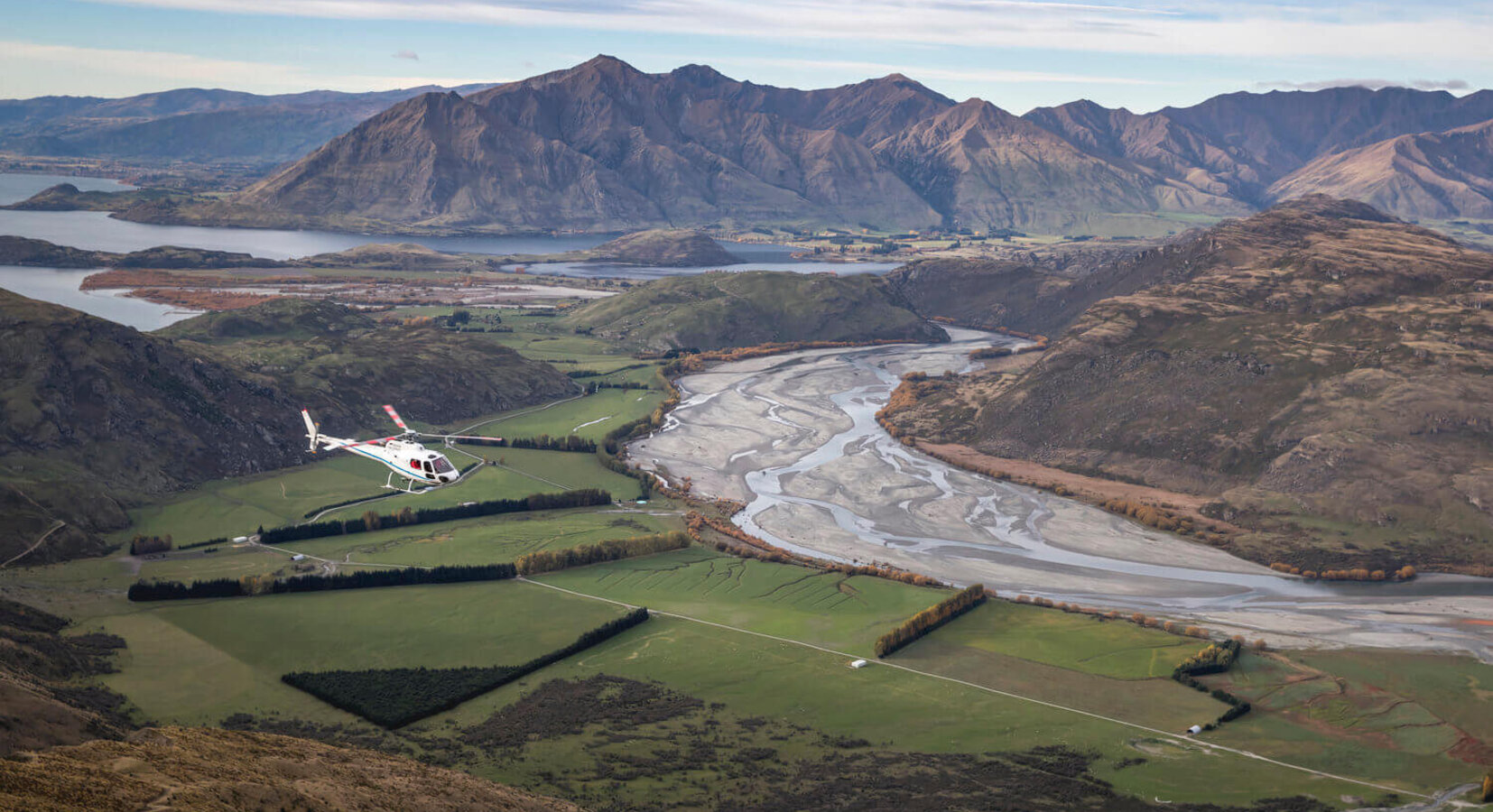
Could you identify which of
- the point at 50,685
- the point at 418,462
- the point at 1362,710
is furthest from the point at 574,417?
the point at 1362,710

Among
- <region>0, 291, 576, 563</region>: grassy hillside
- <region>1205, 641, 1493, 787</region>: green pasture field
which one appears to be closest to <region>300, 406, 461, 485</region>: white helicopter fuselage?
<region>0, 291, 576, 563</region>: grassy hillside

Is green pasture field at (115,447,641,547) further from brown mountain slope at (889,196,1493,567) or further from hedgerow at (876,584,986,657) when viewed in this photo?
brown mountain slope at (889,196,1493,567)

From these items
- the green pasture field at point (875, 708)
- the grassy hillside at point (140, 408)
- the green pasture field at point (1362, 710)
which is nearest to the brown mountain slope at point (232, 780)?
the green pasture field at point (875, 708)

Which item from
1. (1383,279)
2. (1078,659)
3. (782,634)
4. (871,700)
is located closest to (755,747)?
(871,700)

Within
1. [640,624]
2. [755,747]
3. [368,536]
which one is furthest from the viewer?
[368,536]

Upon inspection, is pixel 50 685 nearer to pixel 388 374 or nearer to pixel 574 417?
pixel 388 374

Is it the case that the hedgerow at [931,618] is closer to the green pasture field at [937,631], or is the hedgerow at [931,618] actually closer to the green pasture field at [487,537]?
the green pasture field at [937,631]

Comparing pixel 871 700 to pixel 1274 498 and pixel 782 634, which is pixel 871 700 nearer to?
pixel 782 634
